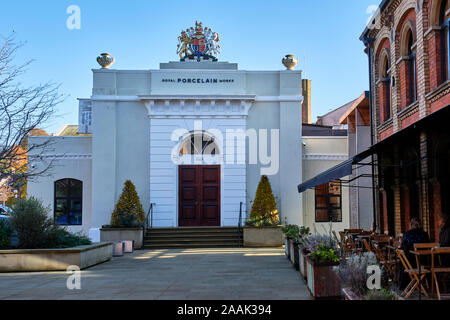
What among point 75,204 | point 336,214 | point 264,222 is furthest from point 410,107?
point 75,204

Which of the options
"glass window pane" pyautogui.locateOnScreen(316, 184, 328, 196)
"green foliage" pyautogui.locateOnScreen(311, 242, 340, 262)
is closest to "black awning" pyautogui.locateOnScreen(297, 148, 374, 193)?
"green foliage" pyautogui.locateOnScreen(311, 242, 340, 262)

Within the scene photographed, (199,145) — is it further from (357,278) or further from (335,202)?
(357,278)

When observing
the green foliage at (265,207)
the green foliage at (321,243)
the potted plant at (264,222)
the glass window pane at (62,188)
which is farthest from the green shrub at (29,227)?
the glass window pane at (62,188)

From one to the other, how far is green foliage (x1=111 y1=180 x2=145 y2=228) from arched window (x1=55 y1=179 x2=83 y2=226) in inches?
106

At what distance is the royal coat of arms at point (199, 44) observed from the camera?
23.3m

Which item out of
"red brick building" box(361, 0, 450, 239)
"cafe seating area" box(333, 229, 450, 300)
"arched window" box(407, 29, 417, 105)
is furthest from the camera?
"arched window" box(407, 29, 417, 105)

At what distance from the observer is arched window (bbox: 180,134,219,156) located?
73.2ft

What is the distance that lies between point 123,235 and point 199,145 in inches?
195

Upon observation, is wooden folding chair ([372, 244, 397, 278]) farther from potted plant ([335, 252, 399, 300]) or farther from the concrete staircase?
the concrete staircase

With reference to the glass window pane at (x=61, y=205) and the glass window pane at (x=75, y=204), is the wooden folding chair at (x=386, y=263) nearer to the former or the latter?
the glass window pane at (x=75, y=204)

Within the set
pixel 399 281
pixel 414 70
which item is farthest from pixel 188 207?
pixel 399 281

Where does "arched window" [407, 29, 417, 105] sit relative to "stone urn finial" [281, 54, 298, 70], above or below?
below

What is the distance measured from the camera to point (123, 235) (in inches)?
790
